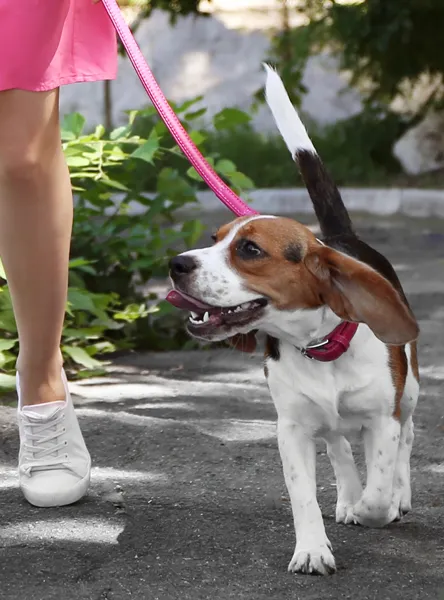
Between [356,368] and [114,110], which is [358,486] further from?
[114,110]

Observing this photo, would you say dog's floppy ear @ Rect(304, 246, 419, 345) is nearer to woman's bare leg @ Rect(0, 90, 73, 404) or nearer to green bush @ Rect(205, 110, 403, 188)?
woman's bare leg @ Rect(0, 90, 73, 404)

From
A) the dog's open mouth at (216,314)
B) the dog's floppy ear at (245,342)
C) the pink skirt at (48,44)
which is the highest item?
the pink skirt at (48,44)

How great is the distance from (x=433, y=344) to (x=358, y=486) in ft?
8.06

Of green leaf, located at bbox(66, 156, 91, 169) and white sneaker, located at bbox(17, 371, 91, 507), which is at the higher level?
green leaf, located at bbox(66, 156, 91, 169)

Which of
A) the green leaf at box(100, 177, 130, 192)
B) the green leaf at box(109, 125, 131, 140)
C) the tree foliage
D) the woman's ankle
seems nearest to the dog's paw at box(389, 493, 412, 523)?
the woman's ankle

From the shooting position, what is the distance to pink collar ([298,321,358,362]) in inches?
116

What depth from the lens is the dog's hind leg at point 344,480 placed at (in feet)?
10.6

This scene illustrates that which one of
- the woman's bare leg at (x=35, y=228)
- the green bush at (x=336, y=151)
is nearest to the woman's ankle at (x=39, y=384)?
the woman's bare leg at (x=35, y=228)

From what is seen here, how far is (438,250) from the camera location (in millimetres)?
8547

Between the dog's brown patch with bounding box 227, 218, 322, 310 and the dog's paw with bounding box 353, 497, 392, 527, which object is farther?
the dog's paw with bounding box 353, 497, 392, 527

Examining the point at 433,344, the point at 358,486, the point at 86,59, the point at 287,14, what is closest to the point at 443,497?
the point at 358,486

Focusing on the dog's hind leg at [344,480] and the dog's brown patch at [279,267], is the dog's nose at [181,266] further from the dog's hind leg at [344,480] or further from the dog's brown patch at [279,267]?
the dog's hind leg at [344,480]

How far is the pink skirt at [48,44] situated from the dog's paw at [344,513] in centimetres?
135

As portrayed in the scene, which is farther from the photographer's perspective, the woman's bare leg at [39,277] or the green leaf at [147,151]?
the green leaf at [147,151]
